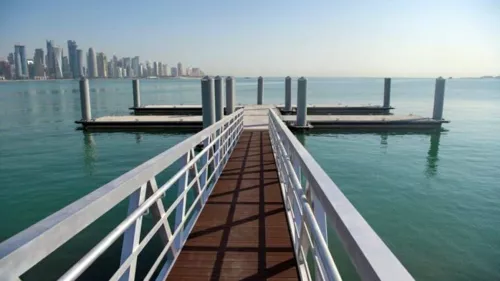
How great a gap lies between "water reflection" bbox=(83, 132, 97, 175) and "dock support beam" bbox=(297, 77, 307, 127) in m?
10.5

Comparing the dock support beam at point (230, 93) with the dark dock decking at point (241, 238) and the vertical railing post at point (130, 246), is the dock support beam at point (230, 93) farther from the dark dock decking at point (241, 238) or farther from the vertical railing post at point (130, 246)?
the vertical railing post at point (130, 246)

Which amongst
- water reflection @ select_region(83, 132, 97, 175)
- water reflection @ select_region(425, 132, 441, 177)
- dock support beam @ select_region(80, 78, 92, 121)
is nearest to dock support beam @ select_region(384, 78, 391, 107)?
water reflection @ select_region(425, 132, 441, 177)

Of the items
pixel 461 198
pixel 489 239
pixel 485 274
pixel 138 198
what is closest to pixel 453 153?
pixel 461 198

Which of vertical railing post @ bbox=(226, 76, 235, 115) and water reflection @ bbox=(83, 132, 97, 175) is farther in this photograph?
vertical railing post @ bbox=(226, 76, 235, 115)

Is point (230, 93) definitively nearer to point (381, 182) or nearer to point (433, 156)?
point (433, 156)

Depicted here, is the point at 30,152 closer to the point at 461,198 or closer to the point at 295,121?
the point at 295,121

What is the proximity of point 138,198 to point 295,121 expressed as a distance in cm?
1772

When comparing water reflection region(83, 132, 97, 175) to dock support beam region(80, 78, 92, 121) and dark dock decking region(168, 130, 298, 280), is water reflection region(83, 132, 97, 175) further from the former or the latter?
dark dock decking region(168, 130, 298, 280)

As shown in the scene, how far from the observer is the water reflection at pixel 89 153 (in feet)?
41.6

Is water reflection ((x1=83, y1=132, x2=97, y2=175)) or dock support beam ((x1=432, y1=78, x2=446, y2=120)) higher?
dock support beam ((x1=432, y1=78, x2=446, y2=120))

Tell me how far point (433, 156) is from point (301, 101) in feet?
23.3

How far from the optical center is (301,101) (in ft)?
61.6

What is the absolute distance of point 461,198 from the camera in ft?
30.8

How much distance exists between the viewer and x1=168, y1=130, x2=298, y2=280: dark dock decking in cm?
315
